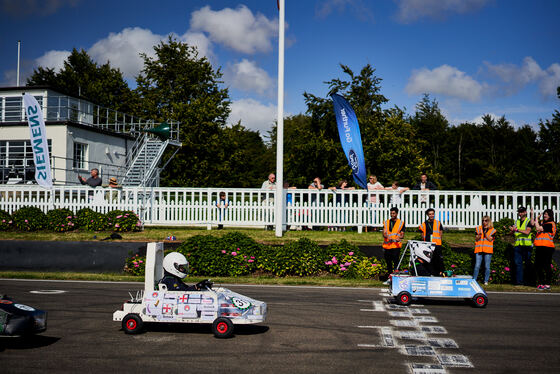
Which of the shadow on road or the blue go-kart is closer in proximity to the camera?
the shadow on road

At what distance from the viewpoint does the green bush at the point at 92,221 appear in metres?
21.2

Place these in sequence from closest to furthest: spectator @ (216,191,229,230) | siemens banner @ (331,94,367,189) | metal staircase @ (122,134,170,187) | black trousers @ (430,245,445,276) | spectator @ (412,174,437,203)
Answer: black trousers @ (430,245,445,276) → siemens banner @ (331,94,367,189) → spectator @ (412,174,437,203) → spectator @ (216,191,229,230) → metal staircase @ (122,134,170,187)

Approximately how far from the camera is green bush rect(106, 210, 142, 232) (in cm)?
2109

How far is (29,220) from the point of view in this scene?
21.3 m

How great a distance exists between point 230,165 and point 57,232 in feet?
104

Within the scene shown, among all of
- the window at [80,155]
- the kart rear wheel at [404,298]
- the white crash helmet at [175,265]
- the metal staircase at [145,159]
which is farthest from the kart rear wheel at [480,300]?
the window at [80,155]

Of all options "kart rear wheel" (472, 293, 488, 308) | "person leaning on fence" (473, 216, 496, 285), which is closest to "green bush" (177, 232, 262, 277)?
"person leaning on fence" (473, 216, 496, 285)

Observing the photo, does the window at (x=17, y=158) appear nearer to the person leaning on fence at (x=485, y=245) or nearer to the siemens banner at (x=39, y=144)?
the siemens banner at (x=39, y=144)

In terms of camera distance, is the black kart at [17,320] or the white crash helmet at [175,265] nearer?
the black kart at [17,320]

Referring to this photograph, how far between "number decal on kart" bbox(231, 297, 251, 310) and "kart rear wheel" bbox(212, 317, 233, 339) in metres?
0.28

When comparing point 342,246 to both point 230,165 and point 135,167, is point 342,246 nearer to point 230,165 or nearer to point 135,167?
point 135,167

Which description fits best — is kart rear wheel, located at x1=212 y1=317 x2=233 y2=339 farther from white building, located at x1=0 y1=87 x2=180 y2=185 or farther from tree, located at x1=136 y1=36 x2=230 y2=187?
tree, located at x1=136 y1=36 x2=230 y2=187

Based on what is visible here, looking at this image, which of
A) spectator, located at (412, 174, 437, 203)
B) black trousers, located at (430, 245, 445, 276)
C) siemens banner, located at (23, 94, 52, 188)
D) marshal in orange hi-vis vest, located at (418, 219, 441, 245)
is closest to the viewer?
black trousers, located at (430, 245, 445, 276)

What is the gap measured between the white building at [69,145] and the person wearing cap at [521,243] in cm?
2190
